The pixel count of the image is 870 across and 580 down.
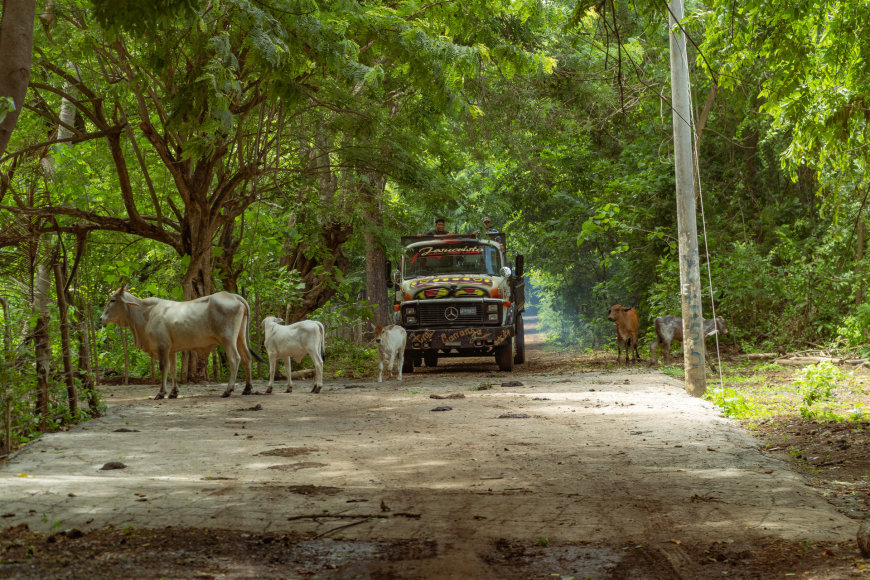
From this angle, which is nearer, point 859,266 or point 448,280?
point 448,280

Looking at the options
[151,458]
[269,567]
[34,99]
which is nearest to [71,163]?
[34,99]

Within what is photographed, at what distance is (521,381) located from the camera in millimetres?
15797

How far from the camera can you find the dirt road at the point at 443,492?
4465 mm

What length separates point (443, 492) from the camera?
19.9 feet

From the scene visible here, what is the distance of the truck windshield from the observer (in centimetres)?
1888

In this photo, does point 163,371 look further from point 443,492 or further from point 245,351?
point 443,492

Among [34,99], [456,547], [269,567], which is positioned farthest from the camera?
[34,99]

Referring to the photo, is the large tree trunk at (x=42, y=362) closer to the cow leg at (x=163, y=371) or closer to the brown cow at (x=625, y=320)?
the cow leg at (x=163, y=371)

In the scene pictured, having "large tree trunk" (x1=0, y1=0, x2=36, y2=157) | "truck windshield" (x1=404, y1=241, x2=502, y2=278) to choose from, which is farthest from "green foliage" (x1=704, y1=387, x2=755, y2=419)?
"large tree trunk" (x1=0, y1=0, x2=36, y2=157)

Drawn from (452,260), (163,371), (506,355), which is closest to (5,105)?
(163,371)

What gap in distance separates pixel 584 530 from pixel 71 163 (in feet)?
46.1

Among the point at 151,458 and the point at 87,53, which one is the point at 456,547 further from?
the point at 87,53

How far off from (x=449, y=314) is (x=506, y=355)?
1.76m

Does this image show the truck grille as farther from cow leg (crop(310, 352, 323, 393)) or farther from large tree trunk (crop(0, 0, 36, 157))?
large tree trunk (crop(0, 0, 36, 157))
